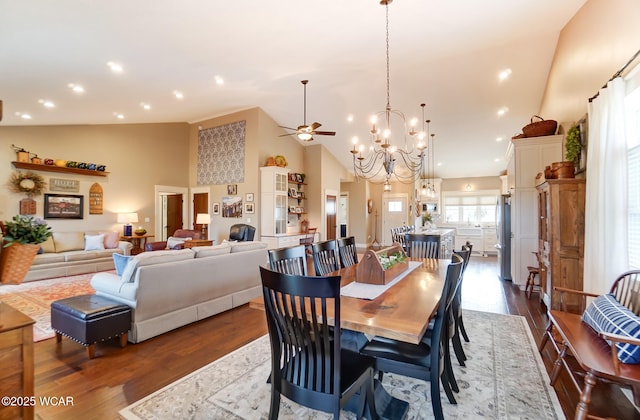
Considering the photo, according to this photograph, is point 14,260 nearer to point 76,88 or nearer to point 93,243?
point 76,88

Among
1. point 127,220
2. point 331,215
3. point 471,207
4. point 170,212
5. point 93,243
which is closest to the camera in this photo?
point 93,243

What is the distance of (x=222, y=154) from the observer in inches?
322

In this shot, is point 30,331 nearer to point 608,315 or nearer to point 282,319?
point 282,319

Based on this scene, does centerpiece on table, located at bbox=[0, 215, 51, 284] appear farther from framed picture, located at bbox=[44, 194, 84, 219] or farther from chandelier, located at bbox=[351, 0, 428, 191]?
framed picture, located at bbox=[44, 194, 84, 219]

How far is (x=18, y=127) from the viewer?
238 inches

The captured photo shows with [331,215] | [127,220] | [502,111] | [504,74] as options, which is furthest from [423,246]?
[127,220]

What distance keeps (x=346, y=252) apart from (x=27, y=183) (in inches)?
279

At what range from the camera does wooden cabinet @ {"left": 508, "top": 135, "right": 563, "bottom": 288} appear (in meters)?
4.96

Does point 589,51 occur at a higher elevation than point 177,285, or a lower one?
higher

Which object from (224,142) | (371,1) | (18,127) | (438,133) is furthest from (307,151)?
(18,127)

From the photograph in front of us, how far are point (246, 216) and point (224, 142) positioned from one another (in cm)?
222

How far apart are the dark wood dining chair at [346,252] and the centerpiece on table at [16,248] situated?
8.34ft

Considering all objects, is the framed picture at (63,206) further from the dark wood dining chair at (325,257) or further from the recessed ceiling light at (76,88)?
the dark wood dining chair at (325,257)

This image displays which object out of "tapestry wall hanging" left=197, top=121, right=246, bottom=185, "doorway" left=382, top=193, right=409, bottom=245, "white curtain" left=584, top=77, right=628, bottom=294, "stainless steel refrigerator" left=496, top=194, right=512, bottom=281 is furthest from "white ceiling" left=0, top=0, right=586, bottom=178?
"doorway" left=382, top=193, right=409, bottom=245
